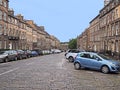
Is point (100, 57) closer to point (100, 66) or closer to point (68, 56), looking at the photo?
point (100, 66)

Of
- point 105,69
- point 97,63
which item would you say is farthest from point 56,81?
point 97,63

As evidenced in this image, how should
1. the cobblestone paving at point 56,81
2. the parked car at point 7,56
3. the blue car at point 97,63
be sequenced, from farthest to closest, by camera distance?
the parked car at point 7,56 → the blue car at point 97,63 → the cobblestone paving at point 56,81

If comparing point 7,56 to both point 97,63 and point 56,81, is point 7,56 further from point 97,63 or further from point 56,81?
point 56,81

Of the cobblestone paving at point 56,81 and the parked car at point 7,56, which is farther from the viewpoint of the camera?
the parked car at point 7,56

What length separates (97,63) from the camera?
22188 millimetres

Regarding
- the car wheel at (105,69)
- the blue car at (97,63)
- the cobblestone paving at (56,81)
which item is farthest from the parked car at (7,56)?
the car wheel at (105,69)

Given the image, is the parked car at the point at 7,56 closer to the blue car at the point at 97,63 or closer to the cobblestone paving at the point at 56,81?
the blue car at the point at 97,63

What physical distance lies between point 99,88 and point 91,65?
1018 centimetres

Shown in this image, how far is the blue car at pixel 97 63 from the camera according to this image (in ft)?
69.7

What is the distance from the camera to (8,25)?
218 ft

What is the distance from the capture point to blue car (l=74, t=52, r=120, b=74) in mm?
21234

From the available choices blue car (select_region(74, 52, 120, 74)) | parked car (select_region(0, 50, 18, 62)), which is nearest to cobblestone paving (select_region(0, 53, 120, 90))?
blue car (select_region(74, 52, 120, 74))

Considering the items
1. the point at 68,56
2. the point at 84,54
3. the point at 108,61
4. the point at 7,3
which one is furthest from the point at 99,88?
the point at 7,3

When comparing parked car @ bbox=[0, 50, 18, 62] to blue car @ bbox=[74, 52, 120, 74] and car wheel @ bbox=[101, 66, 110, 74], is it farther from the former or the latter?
car wheel @ bbox=[101, 66, 110, 74]
